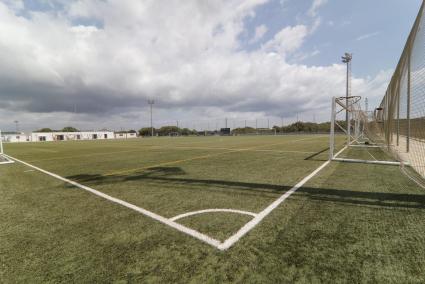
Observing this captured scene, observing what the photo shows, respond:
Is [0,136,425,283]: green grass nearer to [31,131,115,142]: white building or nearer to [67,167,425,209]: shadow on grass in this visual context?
[67,167,425,209]: shadow on grass

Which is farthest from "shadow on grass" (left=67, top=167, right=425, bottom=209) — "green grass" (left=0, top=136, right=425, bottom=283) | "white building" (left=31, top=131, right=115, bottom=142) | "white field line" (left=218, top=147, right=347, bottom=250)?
"white building" (left=31, top=131, right=115, bottom=142)

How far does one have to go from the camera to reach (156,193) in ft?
16.0

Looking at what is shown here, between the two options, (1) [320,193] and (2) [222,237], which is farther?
(1) [320,193]

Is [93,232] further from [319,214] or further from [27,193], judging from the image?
[27,193]

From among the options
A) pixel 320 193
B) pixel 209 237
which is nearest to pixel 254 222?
pixel 209 237

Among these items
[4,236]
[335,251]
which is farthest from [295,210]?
[4,236]

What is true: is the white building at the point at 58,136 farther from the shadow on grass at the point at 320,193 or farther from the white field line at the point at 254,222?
the white field line at the point at 254,222

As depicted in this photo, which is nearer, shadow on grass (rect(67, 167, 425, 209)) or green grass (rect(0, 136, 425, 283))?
green grass (rect(0, 136, 425, 283))

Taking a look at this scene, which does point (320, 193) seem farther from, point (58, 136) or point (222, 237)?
point (58, 136)

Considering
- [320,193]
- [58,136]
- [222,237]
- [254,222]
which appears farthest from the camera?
[58,136]

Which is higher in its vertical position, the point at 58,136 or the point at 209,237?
the point at 58,136

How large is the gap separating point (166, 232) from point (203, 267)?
95 cm

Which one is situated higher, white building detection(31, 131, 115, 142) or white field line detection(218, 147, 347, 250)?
white building detection(31, 131, 115, 142)

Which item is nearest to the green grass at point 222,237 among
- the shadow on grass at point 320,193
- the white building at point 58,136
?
the shadow on grass at point 320,193
